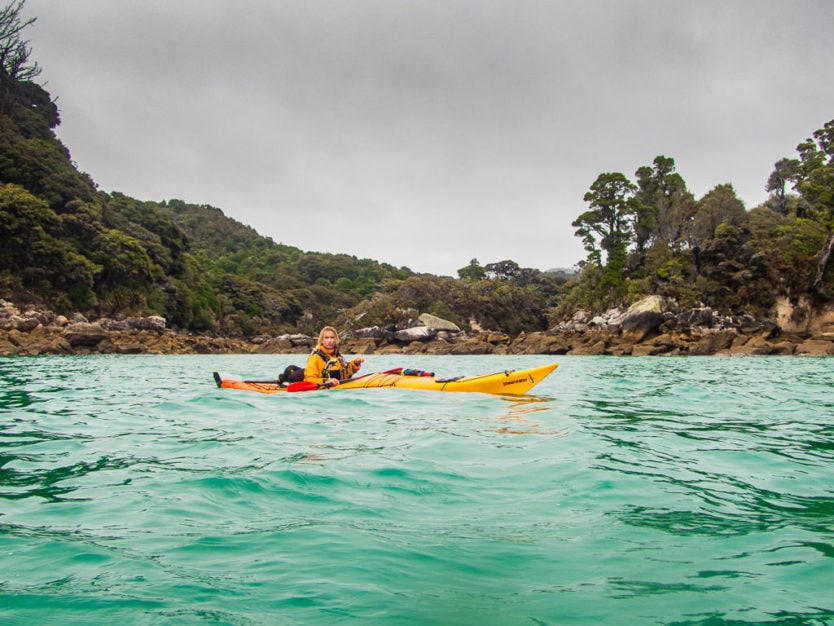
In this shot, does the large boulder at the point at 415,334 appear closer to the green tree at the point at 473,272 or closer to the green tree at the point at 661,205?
the green tree at the point at 661,205

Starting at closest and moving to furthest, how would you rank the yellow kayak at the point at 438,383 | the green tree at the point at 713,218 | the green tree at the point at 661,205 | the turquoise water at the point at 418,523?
the turquoise water at the point at 418,523 < the yellow kayak at the point at 438,383 < the green tree at the point at 713,218 < the green tree at the point at 661,205

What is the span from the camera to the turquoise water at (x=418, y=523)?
6.38ft

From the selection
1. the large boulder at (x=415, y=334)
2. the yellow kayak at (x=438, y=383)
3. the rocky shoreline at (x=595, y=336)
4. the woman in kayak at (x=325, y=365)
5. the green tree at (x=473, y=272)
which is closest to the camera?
the yellow kayak at (x=438, y=383)

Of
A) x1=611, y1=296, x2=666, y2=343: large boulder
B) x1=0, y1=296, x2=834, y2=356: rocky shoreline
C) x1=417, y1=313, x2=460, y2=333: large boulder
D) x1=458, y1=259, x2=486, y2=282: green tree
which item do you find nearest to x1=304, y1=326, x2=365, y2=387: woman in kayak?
x1=0, y1=296, x2=834, y2=356: rocky shoreline

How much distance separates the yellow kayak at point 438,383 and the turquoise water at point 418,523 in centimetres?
292

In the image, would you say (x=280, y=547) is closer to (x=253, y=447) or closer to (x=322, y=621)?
(x=322, y=621)

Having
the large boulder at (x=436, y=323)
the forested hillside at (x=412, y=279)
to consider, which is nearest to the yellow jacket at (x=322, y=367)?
the forested hillside at (x=412, y=279)

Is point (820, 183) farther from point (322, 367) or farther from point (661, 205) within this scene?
point (322, 367)

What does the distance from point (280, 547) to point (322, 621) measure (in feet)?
2.46

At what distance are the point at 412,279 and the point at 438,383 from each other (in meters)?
60.5

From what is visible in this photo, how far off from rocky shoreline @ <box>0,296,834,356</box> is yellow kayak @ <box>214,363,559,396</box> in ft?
74.3

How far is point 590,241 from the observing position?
48094mm

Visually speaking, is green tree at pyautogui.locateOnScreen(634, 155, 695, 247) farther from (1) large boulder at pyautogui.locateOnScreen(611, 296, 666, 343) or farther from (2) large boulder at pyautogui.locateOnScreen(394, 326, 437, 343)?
(2) large boulder at pyautogui.locateOnScreen(394, 326, 437, 343)

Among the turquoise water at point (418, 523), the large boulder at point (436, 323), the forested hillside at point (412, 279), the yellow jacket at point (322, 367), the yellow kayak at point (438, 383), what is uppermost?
the forested hillside at point (412, 279)
